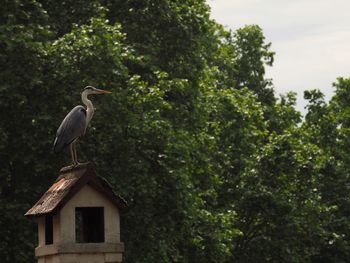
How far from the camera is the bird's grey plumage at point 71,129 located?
26109 mm

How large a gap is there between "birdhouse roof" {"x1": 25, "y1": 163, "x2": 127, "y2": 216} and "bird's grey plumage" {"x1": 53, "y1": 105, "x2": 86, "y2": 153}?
1609 millimetres

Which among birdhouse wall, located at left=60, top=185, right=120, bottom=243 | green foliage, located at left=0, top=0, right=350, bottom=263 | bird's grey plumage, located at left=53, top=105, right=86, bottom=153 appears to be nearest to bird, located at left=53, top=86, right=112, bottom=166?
bird's grey plumage, located at left=53, top=105, right=86, bottom=153

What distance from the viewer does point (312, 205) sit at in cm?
4603

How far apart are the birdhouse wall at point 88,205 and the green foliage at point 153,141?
9.12m

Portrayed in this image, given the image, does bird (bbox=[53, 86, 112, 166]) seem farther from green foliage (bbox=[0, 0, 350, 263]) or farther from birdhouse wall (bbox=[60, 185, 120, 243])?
green foliage (bbox=[0, 0, 350, 263])

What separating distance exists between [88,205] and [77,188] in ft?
1.56

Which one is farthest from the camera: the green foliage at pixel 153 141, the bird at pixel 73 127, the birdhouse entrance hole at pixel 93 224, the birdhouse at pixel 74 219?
the green foliage at pixel 153 141

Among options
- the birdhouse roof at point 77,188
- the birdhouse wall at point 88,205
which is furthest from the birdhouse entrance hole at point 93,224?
the birdhouse roof at point 77,188

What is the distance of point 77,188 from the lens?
23.8 meters

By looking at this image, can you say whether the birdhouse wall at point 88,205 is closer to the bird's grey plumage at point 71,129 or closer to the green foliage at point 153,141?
the bird's grey plumage at point 71,129

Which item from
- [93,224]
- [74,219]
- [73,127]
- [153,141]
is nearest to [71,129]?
[73,127]

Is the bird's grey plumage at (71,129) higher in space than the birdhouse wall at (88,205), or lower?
higher

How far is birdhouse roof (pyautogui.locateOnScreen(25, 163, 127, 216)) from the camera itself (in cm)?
2375

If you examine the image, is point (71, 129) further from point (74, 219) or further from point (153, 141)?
point (153, 141)
